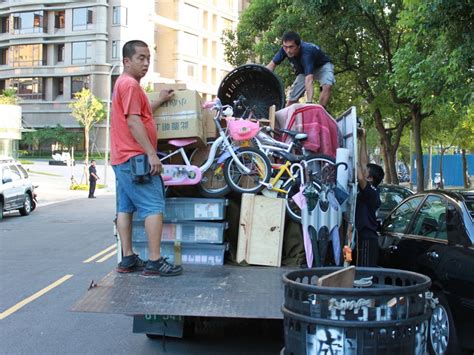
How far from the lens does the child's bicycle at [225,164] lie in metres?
5.68

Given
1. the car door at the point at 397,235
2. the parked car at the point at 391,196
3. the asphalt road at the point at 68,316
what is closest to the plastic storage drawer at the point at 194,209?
the asphalt road at the point at 68,316

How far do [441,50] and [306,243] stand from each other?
4.97 metres

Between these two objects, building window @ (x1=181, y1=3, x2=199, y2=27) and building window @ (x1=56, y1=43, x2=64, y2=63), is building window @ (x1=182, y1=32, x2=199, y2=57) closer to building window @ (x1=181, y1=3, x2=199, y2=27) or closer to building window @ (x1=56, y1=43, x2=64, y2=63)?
building window @ (x1=181, y1=3, x2=199, y2=27)

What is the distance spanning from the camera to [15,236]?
15156mm

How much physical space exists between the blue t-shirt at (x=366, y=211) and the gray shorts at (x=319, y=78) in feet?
6.58

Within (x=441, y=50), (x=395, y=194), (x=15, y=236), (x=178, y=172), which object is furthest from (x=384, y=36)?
(x=178, y=172)

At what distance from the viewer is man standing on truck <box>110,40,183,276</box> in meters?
4.88

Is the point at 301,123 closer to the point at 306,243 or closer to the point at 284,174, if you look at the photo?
the point at 284,174

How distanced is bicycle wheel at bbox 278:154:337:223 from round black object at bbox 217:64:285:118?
1.70 meters

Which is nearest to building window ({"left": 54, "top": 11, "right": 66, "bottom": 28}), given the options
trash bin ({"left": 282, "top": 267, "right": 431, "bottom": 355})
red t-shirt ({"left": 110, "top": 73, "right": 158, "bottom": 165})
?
red t-shirt ({"left": 110, "top": 73, "right": 158, "bottom": 165})

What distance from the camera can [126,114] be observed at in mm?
4902

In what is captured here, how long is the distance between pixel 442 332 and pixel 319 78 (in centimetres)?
372

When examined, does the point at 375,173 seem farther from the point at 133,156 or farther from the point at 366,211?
the point at 133,156

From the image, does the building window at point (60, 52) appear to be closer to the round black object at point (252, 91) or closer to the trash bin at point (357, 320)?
the round black object at point (252, 91)
